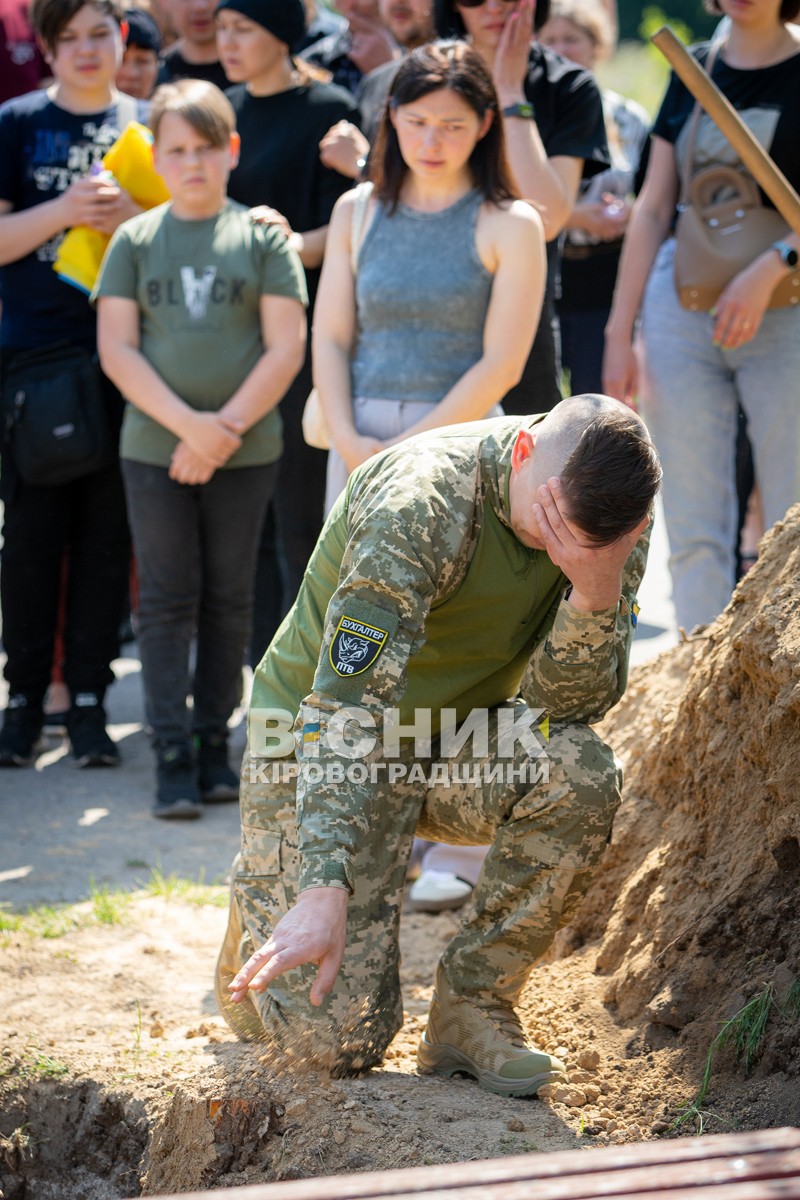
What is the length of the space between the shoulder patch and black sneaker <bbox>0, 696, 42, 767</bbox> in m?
2.82

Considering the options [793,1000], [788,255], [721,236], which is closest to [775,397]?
[788,255]

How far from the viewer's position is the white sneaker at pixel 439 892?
391 cm

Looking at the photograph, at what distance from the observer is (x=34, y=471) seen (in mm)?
4816

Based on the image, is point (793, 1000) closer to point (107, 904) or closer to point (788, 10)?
point (107, 904)

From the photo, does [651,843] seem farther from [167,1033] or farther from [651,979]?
[167,1033]

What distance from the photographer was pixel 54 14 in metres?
4.86

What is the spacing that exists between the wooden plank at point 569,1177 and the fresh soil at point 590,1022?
0.85 m

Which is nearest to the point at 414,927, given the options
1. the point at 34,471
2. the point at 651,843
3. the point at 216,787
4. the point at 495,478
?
the point at 651,843

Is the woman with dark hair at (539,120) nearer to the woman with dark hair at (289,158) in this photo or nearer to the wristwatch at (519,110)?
the wristwatch at (519,110)

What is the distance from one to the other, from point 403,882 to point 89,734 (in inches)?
91.5

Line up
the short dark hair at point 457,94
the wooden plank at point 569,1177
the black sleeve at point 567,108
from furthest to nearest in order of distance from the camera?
the black sleeve at point 567,108 < the short dark hair at point 457,94 < the wooden plank at point 569,1177

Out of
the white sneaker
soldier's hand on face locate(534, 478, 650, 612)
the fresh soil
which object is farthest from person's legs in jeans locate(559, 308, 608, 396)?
soldier's hand on face locate(534, 478, 650, 612)

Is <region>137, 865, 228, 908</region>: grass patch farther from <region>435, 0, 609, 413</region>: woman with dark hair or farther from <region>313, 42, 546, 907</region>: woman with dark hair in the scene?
<region>435, 0, 609, 413</region>: woman with dark hair

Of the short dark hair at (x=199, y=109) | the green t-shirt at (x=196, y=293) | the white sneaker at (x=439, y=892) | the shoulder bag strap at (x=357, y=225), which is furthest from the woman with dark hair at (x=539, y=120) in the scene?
the white sneaker at (x=439, y=892)
